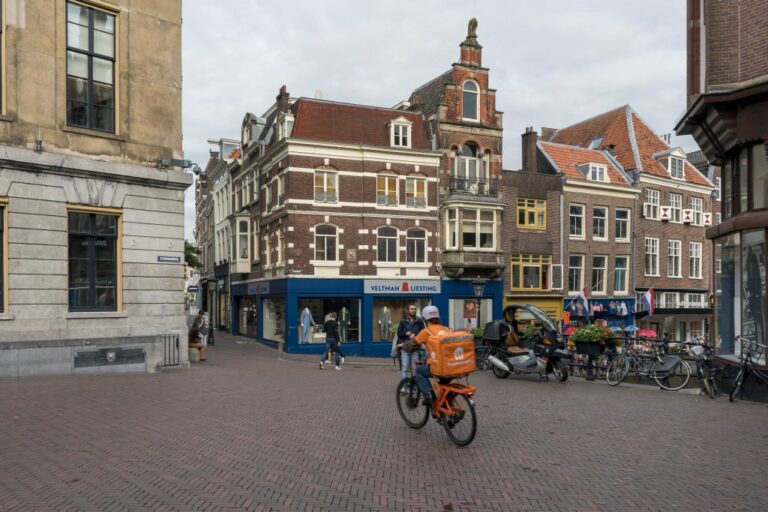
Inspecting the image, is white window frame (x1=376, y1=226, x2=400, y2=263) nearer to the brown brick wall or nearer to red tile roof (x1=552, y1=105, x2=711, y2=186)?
red tile roof (x1=552, y1=105, x2=711, y2=186)

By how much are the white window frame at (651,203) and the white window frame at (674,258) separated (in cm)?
230

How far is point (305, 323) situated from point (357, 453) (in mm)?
20532

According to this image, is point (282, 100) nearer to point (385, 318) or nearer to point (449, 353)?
point (385, 318)

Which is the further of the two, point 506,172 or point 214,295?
point 214,295

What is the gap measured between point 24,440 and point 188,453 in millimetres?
2142

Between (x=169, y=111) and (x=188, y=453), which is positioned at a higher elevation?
(x=169, y=111)

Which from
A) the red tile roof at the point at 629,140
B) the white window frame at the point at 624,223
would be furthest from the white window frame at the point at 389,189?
the red tile roof at the point at 629,140

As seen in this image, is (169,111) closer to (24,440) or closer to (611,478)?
(24,440)

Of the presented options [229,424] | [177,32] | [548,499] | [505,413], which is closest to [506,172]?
[177,32]

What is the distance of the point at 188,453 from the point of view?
771cm

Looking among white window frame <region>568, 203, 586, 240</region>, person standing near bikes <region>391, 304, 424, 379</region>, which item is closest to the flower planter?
person standing near bikes <region>391, 304, 424, 379</region>

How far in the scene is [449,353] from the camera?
27.1ft

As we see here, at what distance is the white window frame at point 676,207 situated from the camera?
4134cm

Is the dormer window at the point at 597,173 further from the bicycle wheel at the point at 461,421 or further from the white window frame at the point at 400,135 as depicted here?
the bicycle wheel at the point at 461,421
